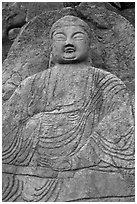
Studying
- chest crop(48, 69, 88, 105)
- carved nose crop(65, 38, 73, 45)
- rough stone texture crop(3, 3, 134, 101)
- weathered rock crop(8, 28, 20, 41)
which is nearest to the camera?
chest crop(48, 69, 88, 105)

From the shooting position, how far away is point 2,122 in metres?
6.43

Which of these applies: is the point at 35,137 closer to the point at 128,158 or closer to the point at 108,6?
the point at 128,158

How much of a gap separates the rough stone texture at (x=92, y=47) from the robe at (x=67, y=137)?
0.63 metres

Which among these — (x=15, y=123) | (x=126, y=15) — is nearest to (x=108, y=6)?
(x=126, y=15)

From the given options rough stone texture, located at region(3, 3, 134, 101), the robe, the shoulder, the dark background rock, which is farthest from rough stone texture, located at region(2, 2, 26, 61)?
the shoulder

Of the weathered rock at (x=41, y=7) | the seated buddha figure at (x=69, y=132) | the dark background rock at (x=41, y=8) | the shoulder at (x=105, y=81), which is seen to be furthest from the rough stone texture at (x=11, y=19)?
the shoulder at (x=105, y=81)

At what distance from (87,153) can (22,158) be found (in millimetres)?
615

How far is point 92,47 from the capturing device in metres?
7.08

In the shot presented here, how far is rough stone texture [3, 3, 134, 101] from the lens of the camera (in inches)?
279

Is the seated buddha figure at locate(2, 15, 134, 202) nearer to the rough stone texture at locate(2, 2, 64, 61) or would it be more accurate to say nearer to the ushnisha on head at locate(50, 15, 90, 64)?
the ushnisha on head at locate(50, 15, 90, 64)

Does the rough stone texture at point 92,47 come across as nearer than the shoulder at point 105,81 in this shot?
No

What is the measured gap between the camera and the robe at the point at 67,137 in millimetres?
5941

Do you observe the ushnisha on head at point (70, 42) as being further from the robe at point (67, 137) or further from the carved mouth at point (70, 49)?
the robe at point (67, 137)

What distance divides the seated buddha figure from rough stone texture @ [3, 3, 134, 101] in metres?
0.54
